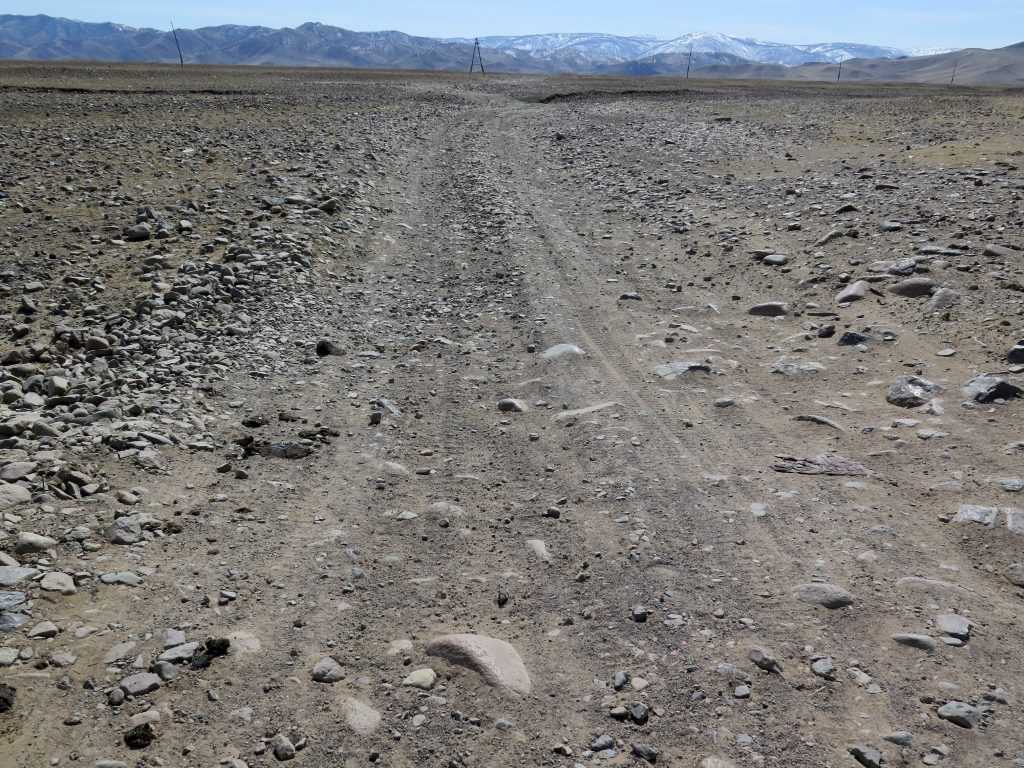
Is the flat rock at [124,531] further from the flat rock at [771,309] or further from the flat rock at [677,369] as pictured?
the flat rock at [771,309]

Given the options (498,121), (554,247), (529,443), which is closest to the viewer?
(529,443)

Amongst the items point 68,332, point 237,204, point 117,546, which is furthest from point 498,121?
point 117,546

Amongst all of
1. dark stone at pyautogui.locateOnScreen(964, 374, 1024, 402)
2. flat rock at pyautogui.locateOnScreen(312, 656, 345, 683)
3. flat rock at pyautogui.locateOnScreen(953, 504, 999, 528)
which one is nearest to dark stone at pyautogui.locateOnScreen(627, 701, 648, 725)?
flat rock at pyautogui.locateOnScreen(312, 656, 345, 683)

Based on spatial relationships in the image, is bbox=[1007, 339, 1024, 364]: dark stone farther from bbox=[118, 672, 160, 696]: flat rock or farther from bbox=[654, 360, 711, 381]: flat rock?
bbox=[118, 672, 160, 696]: flat rock

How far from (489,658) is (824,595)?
6.41ft

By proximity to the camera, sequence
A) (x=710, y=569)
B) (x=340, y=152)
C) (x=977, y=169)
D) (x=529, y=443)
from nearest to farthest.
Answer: (x=710, y=569)
(x=529, y=443)
(x=977, y=169)
(x=340, y=152)

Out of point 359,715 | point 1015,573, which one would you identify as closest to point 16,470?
point 359,715

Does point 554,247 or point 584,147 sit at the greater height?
point 584,147

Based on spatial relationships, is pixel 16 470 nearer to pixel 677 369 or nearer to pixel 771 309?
pixel 677 369

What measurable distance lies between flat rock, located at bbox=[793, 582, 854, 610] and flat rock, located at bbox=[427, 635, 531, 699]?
1.69 m

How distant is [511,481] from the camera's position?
5.96 m

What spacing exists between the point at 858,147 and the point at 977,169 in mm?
6033

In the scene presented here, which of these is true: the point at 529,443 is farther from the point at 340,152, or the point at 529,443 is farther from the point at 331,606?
the point at 340,152

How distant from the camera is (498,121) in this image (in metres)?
31.1
